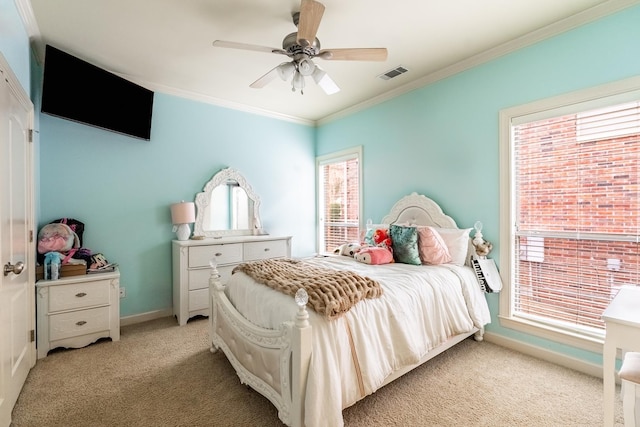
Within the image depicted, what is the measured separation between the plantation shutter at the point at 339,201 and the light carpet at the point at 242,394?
7.48ft

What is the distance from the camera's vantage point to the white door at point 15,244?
1.61 metres

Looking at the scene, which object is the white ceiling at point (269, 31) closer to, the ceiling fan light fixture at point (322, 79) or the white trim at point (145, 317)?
the ceiling fan light fixture at point (322, 79)

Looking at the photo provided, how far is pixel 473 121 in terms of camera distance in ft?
9.50

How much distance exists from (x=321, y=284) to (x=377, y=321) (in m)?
0.42

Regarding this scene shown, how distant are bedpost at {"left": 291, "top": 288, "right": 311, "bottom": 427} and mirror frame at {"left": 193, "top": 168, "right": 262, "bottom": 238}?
268cm

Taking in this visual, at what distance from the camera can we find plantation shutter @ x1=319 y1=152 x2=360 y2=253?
4.32m

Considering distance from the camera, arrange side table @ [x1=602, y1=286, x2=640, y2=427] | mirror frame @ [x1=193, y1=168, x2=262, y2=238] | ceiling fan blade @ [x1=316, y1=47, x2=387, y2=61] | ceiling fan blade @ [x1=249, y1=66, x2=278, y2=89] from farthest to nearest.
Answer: mirror frame @ [x1=193, y1=168, x2=262, y2=238] → ceiling fan blade @ [x1=249, y1=66, x2=278, y2=89] → ceiling fan blade @ [x1=316, y1=47, x2=387, y2=61] → side table @ [x1=602, y1=286, x2=640, y2=427]

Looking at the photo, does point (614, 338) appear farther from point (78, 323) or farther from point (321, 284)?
point (78, 323)

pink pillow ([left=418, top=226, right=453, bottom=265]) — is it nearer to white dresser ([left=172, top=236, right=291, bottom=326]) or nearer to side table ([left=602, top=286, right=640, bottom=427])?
side table ([left=602, top=286, right=640, bottom=427])

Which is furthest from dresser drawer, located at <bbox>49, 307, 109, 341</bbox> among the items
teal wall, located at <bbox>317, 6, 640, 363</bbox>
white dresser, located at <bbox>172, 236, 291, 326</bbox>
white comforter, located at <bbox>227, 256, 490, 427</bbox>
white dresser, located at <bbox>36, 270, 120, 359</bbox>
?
teal wall, located at <bbox>317, 6, 640, 363</bbox>

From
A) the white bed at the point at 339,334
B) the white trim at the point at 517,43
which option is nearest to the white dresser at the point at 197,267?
the white bed at the point at 339,334

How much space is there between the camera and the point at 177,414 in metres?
1.78

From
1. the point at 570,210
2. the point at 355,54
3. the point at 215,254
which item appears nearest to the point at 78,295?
the point at 215,254

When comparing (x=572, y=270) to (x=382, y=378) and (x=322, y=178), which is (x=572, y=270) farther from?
(x=322, y=178)
